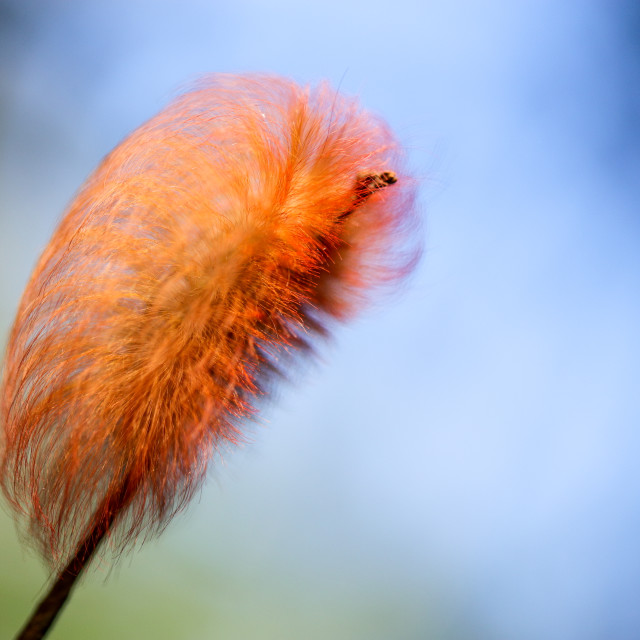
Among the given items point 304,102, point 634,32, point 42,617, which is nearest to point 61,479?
point 42,617

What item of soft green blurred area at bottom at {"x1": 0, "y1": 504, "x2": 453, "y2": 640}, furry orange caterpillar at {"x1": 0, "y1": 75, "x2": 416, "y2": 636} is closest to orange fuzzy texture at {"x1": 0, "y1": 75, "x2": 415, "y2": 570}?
furry orange caterpillar at {"x1": 0, "y1": 75, "x2": 416, "y2": 636}

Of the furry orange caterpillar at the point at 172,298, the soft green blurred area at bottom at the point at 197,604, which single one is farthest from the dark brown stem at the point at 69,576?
the soft green blurred area at bottom at the point at 197,604

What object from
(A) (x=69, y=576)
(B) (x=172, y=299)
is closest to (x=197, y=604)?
(A) (x=69, y=576)

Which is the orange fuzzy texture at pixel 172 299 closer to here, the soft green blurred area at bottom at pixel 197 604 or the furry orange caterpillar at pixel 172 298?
the furry orange caterpillar at pixel 172 298

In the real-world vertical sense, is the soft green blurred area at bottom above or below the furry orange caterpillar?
below

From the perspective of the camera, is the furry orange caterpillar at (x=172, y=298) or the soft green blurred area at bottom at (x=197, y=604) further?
the soft green blurred area at bottom at (x=197, y=604)

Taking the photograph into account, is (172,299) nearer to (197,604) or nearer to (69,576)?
(69,576)

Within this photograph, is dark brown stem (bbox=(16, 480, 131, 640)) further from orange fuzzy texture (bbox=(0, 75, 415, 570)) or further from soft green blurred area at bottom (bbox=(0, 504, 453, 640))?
soft green blurred area at bottom (bbox=(0, 504, 453, 640))
